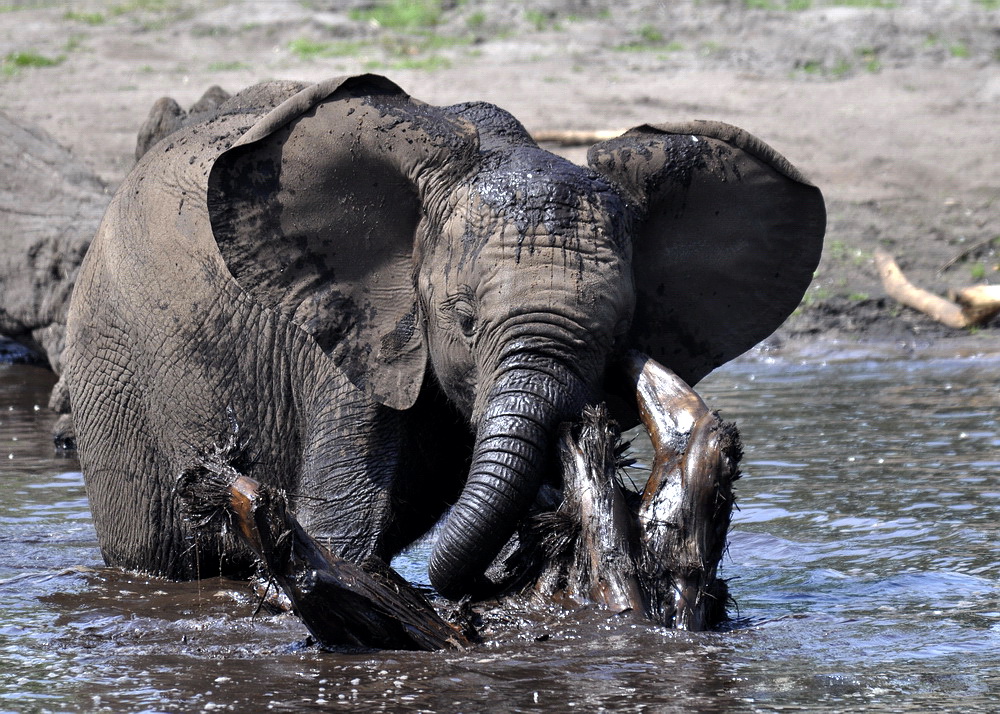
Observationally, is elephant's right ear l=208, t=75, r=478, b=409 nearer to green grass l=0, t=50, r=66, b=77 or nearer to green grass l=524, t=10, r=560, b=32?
green grass l=0, t=50, r=66, b=77

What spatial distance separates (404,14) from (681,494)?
15007 millimetres

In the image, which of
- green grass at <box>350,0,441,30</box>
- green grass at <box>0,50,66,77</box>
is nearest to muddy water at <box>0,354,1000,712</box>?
green grass at <box>0,50,66,77</box>

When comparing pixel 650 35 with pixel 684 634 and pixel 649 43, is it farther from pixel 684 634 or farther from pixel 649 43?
pixel 684 634

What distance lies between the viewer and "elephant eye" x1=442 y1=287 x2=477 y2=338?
464 cm

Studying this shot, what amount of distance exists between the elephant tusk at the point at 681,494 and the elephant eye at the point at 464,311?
0.49m

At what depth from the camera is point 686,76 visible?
16922mm

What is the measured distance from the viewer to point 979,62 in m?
17.4

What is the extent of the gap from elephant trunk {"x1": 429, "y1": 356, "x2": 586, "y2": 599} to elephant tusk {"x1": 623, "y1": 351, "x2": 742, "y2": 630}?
13.1 inches

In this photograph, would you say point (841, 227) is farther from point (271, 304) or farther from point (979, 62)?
point (271, 304)

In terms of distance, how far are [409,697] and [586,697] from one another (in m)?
0.47

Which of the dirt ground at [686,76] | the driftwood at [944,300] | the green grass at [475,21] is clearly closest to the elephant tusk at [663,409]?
the driftwood at [944,300]

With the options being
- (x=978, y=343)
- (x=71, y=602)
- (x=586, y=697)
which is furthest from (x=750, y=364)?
(x=586, y=697)

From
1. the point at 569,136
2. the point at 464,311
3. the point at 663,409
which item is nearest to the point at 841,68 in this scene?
the point at 569,136

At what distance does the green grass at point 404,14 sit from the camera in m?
18.5
